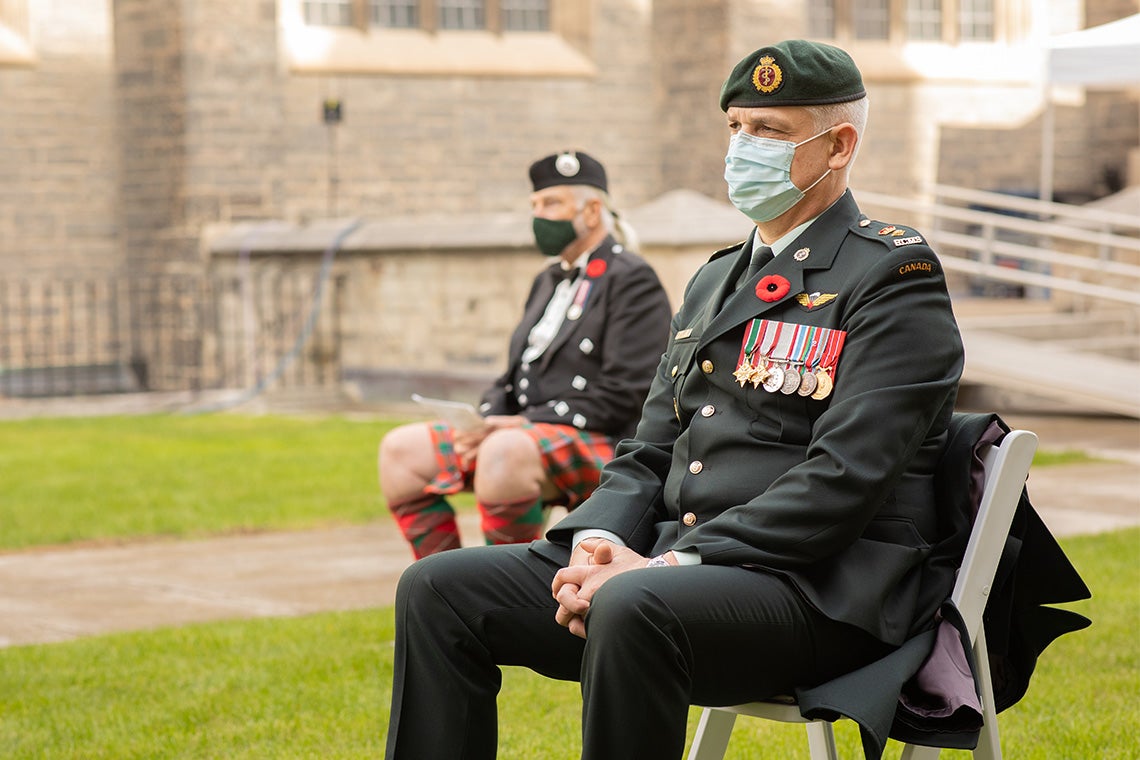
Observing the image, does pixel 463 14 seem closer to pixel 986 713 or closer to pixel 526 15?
pixel 526 15

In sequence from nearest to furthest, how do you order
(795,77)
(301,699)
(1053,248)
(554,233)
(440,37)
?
1. (795,77)
2. (301,699)
3. (554,233)
4. (1053,248)
5. (440,37)

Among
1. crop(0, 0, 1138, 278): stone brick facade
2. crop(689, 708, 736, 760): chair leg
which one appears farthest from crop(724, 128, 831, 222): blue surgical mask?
crop(0, 0, 1138, 278): stone brick facade

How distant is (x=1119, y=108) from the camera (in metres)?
21.2

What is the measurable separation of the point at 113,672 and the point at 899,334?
3101 mm

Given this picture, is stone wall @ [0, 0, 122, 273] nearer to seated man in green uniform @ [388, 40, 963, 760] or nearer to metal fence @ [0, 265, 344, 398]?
metal fence @ [0, 265, 344, 398]

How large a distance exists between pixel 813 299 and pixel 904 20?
1851 cm

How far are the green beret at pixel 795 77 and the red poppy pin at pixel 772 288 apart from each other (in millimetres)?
325

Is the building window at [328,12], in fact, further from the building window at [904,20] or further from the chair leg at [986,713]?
the chair leg at [986,713]

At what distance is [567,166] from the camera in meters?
5.52

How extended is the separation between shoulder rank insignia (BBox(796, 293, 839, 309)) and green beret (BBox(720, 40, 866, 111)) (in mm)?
359

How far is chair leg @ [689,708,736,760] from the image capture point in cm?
330

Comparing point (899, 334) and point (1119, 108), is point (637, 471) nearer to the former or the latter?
point (899, 334)

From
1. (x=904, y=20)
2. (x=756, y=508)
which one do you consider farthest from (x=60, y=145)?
(x=756, y=508)

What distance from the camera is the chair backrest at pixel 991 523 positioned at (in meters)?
2.93
